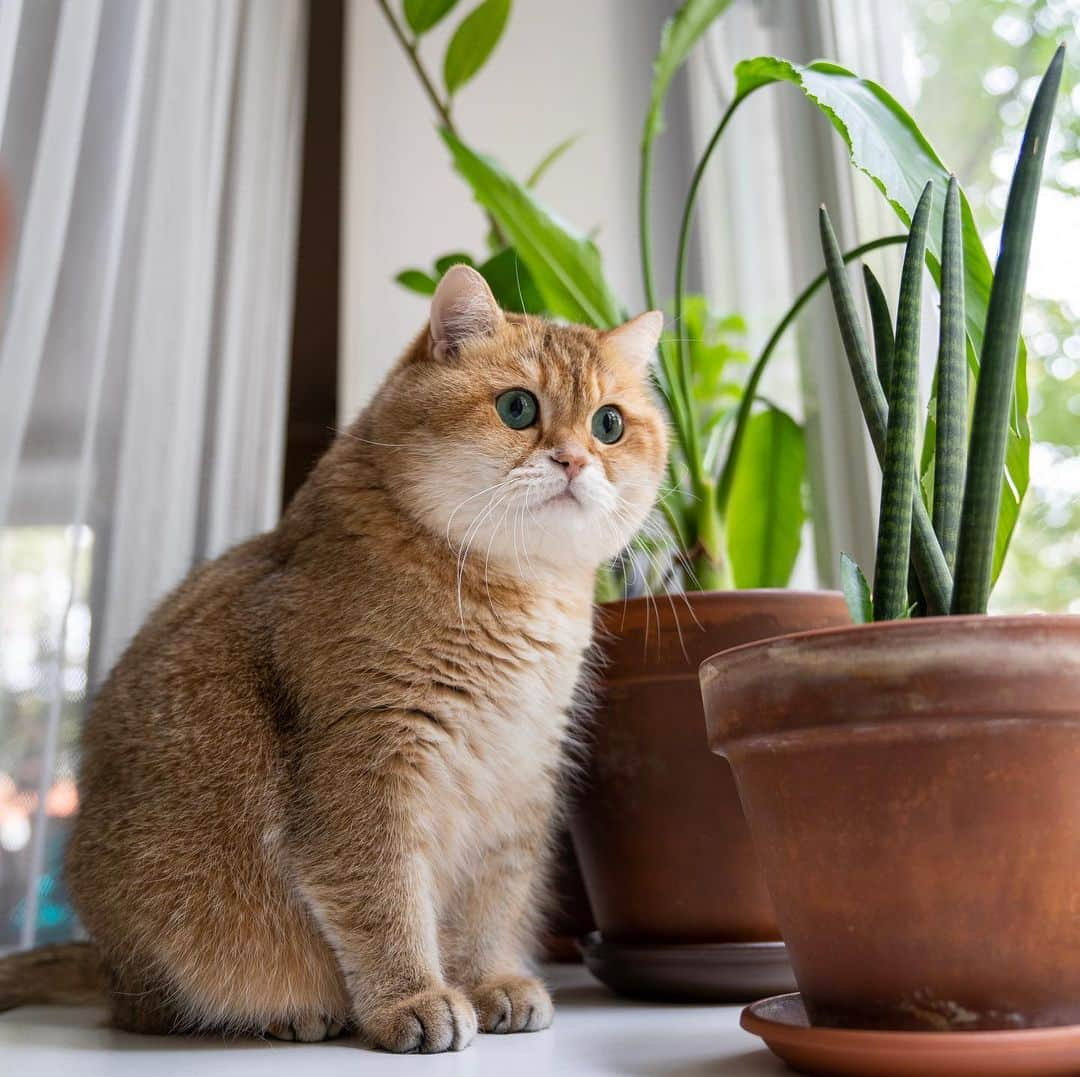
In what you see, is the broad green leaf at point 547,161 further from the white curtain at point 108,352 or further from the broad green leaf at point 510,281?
the white curtain at point 108,352

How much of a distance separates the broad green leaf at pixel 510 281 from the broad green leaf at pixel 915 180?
0.60 m

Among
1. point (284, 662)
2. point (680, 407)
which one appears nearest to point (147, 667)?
point (284, 662)

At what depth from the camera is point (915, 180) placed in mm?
873

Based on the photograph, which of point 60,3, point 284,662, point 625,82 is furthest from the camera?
point 625,82

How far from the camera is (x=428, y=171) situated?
89.7 inches

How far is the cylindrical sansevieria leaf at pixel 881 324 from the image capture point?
0.85 metres

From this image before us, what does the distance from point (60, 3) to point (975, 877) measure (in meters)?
1.26

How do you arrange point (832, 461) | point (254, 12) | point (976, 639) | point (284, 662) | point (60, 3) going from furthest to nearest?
point (254, 12)
point (832, 461)
point (60, 3)
point (284, 662)
point (976, 639)

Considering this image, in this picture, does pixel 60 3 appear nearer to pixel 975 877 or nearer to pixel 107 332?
pixel 107 332

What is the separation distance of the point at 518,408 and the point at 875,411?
1.28ft


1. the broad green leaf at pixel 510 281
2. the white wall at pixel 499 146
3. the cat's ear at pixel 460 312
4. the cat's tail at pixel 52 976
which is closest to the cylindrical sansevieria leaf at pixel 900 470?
the cat's ear at pixel 460 312

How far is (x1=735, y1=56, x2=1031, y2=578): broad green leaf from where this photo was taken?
85 cm

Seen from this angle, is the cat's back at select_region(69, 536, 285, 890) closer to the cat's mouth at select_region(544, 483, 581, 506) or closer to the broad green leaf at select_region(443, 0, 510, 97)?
the cat's mouth at select_region(544, 483, 581, 506)

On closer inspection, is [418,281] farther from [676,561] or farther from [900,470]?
[900,470]
